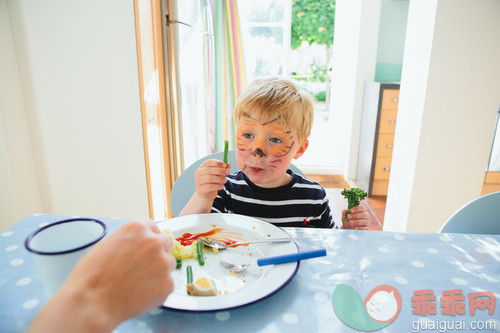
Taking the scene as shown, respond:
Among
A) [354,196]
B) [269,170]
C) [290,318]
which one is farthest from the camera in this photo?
[269,170]

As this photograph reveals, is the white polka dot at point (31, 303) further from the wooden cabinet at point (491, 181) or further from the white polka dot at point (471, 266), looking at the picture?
the wooden cabinet at point (491, 181)

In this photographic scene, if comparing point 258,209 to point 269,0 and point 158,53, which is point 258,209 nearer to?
point 158,53

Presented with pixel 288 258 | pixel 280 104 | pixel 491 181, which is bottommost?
pixel 491 181

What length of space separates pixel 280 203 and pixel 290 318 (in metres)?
0.57

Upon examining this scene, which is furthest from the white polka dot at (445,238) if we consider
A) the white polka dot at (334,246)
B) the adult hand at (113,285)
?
the adult hand at (113,285)

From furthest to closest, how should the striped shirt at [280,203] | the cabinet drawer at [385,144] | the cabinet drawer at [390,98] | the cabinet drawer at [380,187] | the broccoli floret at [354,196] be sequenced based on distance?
the cabinet drawer at [380,187], the cabinet drawer at [385,144], the cabinet drawer at [390,98], the striped shirt at [280,203], the broccoli floret at [354,196]

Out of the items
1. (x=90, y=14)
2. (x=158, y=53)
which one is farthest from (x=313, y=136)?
(x=90, y=14)

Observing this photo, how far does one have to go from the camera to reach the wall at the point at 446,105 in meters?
1.62

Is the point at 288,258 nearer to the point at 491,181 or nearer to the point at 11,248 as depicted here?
the point at 11,248

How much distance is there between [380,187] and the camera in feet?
10.4

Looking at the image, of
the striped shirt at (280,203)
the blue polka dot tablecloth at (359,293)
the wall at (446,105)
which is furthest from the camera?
the wall at (446,105)

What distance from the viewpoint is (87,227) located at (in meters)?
0.51

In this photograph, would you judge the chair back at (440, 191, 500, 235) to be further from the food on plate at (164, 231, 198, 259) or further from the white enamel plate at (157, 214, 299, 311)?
the food on plate at (164, 231, 198, 259)

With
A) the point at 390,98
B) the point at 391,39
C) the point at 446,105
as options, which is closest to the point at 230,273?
the point at 446,105
